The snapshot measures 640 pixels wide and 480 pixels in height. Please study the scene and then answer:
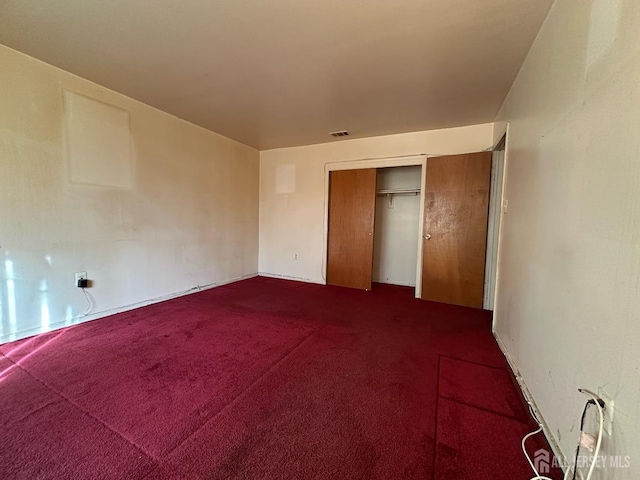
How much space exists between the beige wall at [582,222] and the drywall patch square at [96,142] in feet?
13.2

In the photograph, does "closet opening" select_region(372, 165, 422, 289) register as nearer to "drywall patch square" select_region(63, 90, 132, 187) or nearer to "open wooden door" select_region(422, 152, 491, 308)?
"open wooden door" select_region(422, 152, 491, 308)

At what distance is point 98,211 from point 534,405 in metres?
4.24

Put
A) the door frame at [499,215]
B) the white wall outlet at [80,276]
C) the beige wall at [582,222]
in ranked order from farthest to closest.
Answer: the white wall outlet at [80,276], the door frame at [499,215], the beige wall at [582,222]

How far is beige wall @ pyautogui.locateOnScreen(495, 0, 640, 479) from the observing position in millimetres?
903

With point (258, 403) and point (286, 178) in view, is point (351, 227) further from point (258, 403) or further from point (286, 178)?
point (258, 403)

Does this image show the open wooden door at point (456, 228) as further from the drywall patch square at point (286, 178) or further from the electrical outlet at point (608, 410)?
the electrical outlet at point (608, 410)

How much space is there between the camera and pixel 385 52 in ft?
7.12

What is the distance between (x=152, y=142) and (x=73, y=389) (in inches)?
112

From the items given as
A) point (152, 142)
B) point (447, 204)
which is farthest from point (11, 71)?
point (447, 204)

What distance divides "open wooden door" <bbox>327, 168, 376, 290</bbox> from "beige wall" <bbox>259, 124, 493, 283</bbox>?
0.22 m

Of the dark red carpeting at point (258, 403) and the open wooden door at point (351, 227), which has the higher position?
the open wooden door at point (351, 227)

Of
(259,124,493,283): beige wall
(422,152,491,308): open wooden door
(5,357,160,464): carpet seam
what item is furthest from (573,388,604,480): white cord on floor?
(259,124,493,283): beige wall

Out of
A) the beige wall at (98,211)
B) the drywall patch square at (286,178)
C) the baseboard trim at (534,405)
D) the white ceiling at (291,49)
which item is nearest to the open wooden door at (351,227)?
the drywall patch square at (286,178)

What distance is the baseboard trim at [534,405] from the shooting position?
130 centimetres
